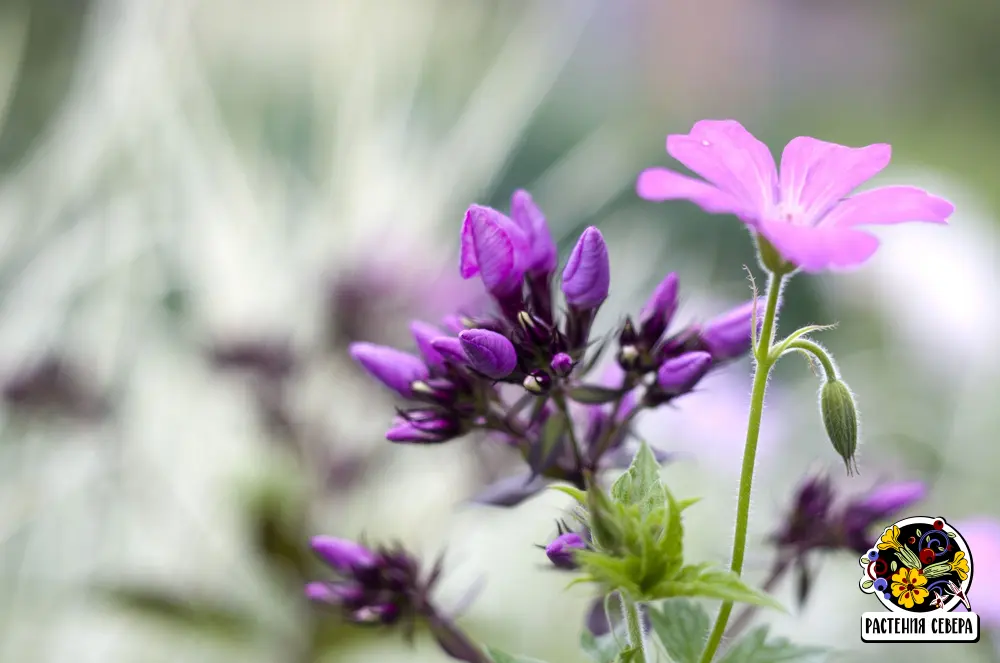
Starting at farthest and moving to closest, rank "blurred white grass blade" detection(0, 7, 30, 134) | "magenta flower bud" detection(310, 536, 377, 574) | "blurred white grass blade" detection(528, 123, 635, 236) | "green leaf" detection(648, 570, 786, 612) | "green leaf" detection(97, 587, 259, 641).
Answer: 1. "blurred white grass blade" detection(528, 123, 635, 236)
2. "blurred white grass blade" detection(0, 7, 30, 134)
3. "green leaf" detection(97, 587, 259, 641)
4. "magenta flower bud" detection(310, 536, 377, 574)
5. "green leaf" detection(648, 570, 786, 612)

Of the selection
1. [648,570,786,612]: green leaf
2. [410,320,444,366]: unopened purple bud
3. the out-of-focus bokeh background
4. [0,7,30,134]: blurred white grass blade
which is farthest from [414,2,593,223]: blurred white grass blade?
[648,570,786,612]: green leaf

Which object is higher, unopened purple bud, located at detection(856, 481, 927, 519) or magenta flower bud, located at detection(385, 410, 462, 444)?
unopened purple bud, located at detection(856, 481, 927, 519)

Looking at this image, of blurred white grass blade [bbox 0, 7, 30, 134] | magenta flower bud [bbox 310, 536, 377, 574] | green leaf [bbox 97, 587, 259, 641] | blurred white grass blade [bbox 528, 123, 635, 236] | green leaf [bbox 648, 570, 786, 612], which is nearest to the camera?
green leaf [bbox 648, 570, 786, 612]

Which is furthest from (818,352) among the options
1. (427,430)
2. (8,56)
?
(8,56)

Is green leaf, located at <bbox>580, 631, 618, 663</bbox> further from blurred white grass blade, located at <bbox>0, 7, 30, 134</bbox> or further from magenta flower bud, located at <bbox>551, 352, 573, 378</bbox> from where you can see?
blurred white grass blade, located at <bbox>0, 7, 30, 134</bbox>

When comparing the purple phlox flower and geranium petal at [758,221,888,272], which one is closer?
geranium petal at [758,221,888,272]

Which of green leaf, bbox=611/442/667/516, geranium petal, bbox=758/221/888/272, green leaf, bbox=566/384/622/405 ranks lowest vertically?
green leaf, bbox=611/442/667/516

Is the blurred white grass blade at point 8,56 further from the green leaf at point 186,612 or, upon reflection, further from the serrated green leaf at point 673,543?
the serrated green leaf at point 673,543
